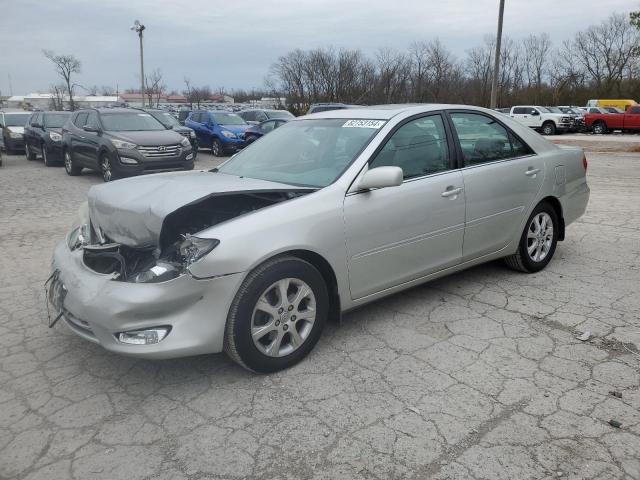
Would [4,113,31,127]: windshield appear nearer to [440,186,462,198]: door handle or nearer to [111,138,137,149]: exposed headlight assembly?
[111,138,137,149]: exposed headlight assembly

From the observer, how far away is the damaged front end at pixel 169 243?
2.88m

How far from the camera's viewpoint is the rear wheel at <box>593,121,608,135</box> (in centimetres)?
3128

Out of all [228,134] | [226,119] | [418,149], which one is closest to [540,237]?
[418,149]

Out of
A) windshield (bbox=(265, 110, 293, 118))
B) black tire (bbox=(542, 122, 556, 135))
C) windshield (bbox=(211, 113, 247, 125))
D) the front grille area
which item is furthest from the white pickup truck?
the front grille area

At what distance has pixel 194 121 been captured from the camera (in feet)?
65.7

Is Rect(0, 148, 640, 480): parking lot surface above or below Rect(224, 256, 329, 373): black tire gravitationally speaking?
below

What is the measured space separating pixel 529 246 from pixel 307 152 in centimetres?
234

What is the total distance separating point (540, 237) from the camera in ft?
16.1

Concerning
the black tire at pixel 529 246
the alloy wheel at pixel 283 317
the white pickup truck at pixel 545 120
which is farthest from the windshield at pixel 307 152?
the white pickup truck at pixel 545 120

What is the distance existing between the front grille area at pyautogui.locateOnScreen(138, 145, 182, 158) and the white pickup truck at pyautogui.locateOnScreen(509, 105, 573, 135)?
82.6 ft

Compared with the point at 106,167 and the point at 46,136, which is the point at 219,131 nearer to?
the point at 46,136

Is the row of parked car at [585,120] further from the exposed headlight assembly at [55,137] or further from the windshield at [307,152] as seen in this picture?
the windshield at [307,152]

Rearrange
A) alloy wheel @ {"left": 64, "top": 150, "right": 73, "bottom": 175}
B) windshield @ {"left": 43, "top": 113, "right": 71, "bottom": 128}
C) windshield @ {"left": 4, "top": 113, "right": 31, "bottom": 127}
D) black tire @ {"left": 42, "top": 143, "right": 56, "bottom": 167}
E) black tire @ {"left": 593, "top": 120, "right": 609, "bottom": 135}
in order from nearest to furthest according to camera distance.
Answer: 1. alloy wheel @ {"left": 64, "top": 150, "right": 73, "bottom": 175}
2. black tire @ {"left": 42, "top": 143, "right": 56, "bottom": 167}
3. windshield @ {"left": 43, "top": 113, "right": 71, "bottom": 128}
4. windshield @ {"left": 4, "top": 113, "right": 31, "bottom": 127}
5. black tire @ {"left": 593, "top": 120, "right": 609, "bottom": 135}

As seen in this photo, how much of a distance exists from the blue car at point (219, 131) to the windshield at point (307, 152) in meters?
13.4
